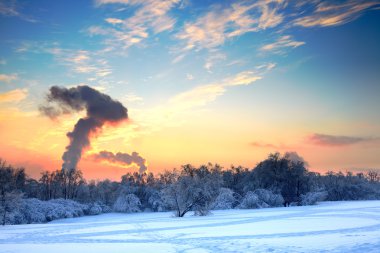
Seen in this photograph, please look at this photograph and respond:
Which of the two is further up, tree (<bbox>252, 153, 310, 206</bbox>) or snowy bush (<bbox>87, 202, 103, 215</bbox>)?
tree (<bbox>252, 153, 310, 206</bbox>)

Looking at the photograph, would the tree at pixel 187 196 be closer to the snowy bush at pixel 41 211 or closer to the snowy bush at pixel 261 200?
the snowy bush at pixel 261 200

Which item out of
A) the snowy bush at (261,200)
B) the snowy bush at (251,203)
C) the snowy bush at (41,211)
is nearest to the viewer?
the snowy bush at (41,211)

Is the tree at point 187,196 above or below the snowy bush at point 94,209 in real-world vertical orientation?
above

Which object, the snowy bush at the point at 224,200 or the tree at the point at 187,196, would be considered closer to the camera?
the tree at the point at 187,196

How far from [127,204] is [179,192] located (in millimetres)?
35324

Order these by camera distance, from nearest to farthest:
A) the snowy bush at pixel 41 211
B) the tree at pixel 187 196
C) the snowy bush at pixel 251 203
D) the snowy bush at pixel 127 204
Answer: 1. the tree at pixel 187 196
2. the snowy bush at pixel 41 211
3. the snowy bush at pixel 251 203
4. the snowy bush at pixel 127 204

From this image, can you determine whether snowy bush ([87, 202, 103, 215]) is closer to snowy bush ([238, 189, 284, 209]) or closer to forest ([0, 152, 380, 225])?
forest ([0, 152, 380, 225])

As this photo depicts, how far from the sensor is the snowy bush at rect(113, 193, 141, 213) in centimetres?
8000

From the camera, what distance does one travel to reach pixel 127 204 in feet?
264

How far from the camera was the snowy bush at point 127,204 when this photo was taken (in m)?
80.0

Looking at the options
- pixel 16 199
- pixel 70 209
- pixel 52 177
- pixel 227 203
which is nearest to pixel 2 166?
pixel 16 199

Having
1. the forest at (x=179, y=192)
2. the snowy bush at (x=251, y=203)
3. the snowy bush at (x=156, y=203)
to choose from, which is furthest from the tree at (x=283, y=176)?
the snowy bush at (x=156, y=203)

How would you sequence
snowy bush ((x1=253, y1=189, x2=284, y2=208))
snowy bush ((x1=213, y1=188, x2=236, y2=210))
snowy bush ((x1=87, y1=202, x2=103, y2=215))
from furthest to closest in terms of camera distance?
snowy bush ((x1=87, y1=202, x2=103, y2=215)) < snowy bush ((x1=253, y1=189, x2=284, y2=208)) < snowy bush ((x1=213, y1=188, x2=236, y2=210))

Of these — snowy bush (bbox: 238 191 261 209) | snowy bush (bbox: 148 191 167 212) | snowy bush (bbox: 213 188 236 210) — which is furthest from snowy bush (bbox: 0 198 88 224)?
snowy bush (bbox: 238 191 261 209)
